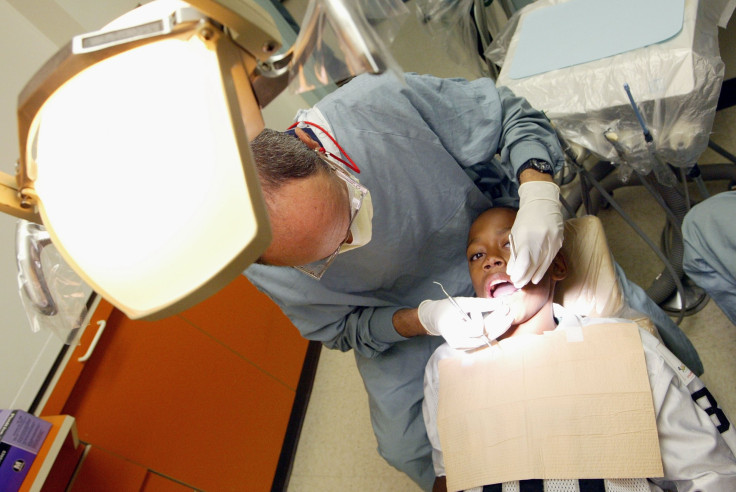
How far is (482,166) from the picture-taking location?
146 cm

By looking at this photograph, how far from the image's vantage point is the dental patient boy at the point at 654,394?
3.06ft

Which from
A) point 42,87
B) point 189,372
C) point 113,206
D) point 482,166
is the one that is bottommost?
point 189,372

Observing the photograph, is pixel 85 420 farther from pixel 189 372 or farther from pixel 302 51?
pixel 302 51

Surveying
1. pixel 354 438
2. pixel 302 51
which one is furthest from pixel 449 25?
pixel 354 438

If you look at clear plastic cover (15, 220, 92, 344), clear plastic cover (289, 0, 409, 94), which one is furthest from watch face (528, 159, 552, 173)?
clear plastic cover (15, 220, 92, 344)

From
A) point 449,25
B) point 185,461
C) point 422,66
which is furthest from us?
point 422,66

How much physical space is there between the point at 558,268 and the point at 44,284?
1.25 m

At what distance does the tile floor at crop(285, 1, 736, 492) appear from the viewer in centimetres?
160

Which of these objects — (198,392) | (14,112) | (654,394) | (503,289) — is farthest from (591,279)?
(14,112)

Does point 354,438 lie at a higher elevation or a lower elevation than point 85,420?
lower

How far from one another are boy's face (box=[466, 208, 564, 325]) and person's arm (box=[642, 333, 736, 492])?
295 millimetres

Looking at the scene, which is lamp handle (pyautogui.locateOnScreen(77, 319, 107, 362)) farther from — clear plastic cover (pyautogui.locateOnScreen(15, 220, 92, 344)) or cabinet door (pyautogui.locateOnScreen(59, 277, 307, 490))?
clear plastic cover (pyautogui.locateOnScreen(15, 220, 92, 344))

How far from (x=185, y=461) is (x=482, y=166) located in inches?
59.3

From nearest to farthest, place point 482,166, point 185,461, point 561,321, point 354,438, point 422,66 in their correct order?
1. point 561,321
2. point 482,166
3. point 185,461
4. point 354,438
5. point 422,66
